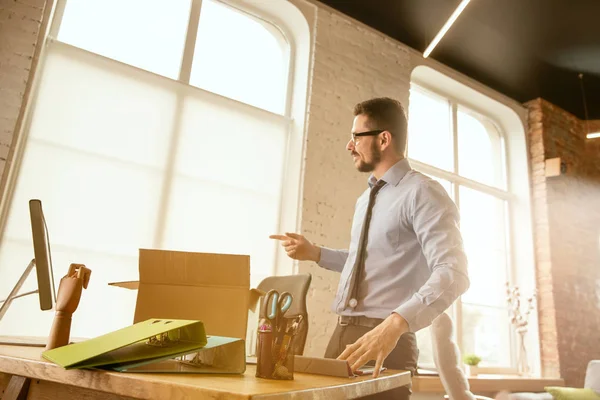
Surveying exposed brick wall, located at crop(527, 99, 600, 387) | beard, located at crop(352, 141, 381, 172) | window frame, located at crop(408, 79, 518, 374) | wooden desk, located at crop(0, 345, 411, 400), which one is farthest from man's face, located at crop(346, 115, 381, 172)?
exposed brick wall, located at crop(527, 99, 600, 387)

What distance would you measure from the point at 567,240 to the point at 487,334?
147 cm

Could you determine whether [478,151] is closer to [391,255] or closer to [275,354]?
[391,255]

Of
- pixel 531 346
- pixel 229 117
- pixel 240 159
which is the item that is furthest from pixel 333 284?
pixel 531 346

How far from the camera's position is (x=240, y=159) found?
364cm

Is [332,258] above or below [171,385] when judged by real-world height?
above

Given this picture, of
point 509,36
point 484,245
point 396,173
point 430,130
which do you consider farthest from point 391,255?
point 484,245

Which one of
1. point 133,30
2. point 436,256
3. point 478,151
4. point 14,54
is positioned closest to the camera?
point 436,256

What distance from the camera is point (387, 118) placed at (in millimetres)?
1915

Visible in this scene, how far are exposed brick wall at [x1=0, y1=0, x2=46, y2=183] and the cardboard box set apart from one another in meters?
1.95

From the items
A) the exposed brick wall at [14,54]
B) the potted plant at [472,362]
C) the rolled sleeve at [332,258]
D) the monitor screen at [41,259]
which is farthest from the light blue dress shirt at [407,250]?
the potted plant at [472,362]

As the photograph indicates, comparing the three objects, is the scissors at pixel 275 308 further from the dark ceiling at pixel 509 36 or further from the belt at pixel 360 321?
the dark ceiling at pixel 509 36

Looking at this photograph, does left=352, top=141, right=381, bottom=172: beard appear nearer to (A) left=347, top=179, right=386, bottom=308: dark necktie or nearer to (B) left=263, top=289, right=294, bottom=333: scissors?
(A) left=347, top=179, right=386, bottom=308: dark necktie

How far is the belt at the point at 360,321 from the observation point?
1572mm

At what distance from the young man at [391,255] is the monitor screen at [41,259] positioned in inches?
29.4
